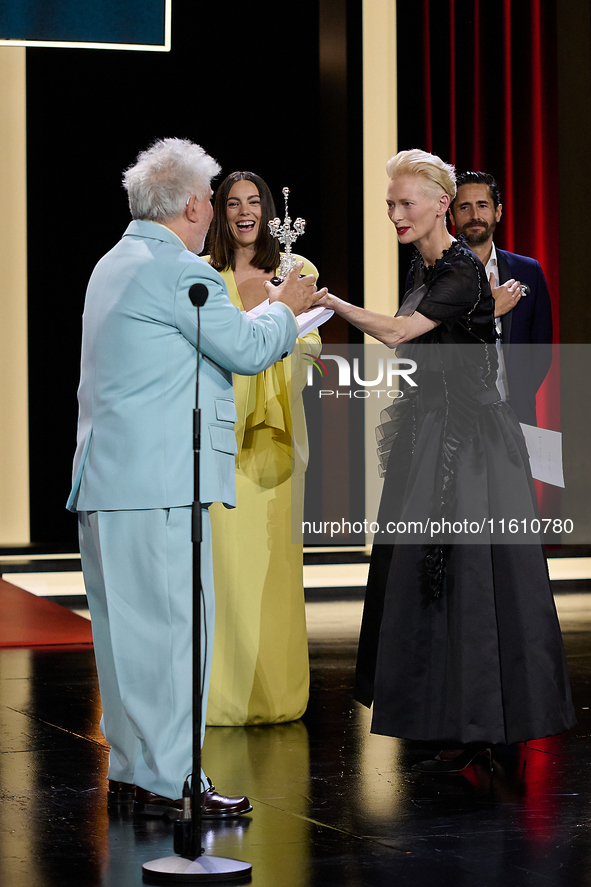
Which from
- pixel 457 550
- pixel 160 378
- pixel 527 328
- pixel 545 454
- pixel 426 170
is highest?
pixel 426 170

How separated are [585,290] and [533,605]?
16.1ft

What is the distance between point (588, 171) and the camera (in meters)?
7.58

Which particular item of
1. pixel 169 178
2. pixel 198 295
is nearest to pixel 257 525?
pixel 169 178

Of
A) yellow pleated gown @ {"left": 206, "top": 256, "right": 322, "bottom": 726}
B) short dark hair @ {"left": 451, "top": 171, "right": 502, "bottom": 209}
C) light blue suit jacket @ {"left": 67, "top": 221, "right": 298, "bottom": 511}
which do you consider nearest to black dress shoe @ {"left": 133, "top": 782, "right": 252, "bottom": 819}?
light blue suit jacket @ {"left": 67, "top": 221, "right": 298, "bottom": 511}

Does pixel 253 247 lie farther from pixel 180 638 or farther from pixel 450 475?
pixel 180 638

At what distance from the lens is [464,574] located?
2.98m

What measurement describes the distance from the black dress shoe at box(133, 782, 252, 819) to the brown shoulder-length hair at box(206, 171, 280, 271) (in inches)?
65.6

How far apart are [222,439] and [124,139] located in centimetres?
521

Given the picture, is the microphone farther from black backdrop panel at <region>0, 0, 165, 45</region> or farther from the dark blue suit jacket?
black backdrop panel at <region>0, 0, 165, 45</region>

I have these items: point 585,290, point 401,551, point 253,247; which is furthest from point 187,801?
point 585,290

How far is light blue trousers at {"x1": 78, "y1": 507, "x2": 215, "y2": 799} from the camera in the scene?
250 centimetres

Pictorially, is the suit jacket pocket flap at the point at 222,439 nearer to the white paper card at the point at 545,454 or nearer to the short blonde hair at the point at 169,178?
the short blonde hair at the point at 169,178

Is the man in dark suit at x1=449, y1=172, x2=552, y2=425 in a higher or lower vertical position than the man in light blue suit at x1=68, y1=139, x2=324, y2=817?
higher

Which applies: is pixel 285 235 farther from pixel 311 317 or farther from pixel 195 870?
pixel 195 870
